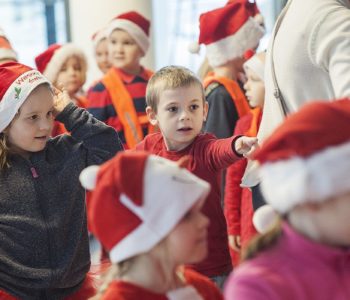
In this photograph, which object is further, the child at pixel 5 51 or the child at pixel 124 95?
the child at pixel 124 95

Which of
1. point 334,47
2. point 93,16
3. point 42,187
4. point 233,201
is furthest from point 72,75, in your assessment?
point 334,47

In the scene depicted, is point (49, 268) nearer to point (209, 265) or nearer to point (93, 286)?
point (93, 286)

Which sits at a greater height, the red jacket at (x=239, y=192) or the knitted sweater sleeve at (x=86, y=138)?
the knitted sweater sleeve at (x=86, y=138)

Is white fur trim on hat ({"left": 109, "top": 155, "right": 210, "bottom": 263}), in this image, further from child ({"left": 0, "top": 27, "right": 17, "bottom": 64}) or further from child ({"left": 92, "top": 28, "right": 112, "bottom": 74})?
child ({"left": 92, "top": 28, "right": 112, "bottom": 74})

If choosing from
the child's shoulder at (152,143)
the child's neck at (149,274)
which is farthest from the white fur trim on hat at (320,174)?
the child's shoulder at (152,143)

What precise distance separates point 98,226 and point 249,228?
5.23 feet

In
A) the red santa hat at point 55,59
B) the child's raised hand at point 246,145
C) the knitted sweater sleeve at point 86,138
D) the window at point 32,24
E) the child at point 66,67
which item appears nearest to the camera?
the child's raised hand at point 246,145

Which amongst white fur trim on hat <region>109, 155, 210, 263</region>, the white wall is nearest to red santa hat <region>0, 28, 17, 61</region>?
the white wall

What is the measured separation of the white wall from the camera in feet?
→ 22.5

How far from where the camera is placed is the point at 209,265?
275 cm

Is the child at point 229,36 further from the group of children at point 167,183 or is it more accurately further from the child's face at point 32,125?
the child's face at point 32,125

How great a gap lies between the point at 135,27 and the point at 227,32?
1.08 metres

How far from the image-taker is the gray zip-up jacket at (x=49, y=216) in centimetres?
276

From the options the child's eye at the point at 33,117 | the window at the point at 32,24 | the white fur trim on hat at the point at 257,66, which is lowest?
the window at the point at 32,24
